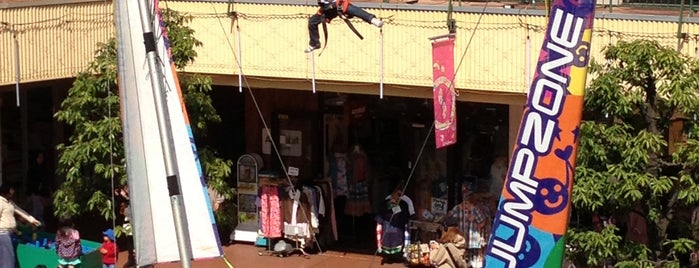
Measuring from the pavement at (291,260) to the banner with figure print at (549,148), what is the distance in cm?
1025

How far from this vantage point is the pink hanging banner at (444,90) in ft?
59.9

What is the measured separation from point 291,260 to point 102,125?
4.20m

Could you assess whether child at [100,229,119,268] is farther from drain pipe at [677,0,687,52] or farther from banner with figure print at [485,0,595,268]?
banner with figure print at [485,0,595,268]

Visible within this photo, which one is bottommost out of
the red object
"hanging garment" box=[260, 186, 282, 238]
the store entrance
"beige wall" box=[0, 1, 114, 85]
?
the red object

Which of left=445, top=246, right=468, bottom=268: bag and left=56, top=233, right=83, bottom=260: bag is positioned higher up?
left=56, top=233, right=83, bottom=260: bag

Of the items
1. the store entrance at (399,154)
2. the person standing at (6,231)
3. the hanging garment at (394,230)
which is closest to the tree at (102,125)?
the person standing at (6,231)

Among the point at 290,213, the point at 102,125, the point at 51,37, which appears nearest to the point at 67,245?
the point at 102,125

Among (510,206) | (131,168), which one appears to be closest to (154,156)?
(131,168)

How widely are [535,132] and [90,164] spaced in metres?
9.60

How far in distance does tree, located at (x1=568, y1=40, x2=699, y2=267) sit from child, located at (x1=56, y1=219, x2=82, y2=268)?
286 inches

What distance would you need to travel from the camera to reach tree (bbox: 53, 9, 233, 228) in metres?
18.6

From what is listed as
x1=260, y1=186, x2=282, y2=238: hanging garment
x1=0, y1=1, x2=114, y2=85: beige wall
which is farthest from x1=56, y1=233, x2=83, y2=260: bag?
x1=260, y1=186, x2=282, y2=238: hanging garment

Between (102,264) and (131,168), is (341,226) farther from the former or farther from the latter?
(131,168)

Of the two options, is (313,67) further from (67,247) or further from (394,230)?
(67,247)
